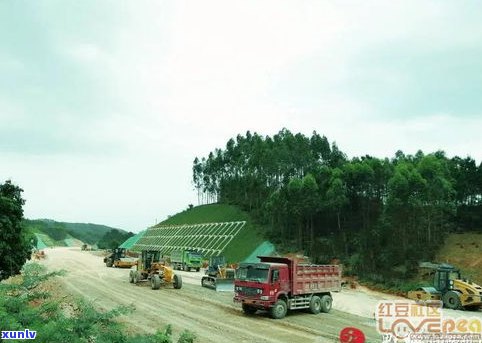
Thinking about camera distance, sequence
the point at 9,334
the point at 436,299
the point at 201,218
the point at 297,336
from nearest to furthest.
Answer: the point at 9,334 < the point at 297,336 < the point at 436,299 < the point at 201,218

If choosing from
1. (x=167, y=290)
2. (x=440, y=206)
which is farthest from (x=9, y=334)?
(x=440, y=206)

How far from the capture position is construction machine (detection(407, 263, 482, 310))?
25688 millimetres

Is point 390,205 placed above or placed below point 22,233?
above

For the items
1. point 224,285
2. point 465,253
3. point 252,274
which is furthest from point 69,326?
point 465,253

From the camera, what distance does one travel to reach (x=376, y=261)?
44.6 meters

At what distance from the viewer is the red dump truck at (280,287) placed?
20.9 metres

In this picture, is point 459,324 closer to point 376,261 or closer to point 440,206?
point 376,261

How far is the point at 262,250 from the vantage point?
6219cm

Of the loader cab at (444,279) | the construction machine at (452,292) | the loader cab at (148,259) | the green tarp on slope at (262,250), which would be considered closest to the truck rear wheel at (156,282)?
Answer: the loader cab at (148,259)

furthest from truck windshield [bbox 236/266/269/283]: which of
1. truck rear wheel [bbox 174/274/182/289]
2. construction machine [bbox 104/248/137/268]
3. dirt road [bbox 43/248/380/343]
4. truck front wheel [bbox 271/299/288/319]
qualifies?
construction machine [bbox 104/248/137/268]

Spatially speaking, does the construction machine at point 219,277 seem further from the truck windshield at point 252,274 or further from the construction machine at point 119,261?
the construction machine at point 119,261

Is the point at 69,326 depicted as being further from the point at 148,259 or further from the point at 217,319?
the point at 148,259

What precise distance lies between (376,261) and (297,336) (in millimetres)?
29835

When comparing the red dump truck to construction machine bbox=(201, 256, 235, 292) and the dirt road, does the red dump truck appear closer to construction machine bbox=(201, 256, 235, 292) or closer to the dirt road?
the dirt road
